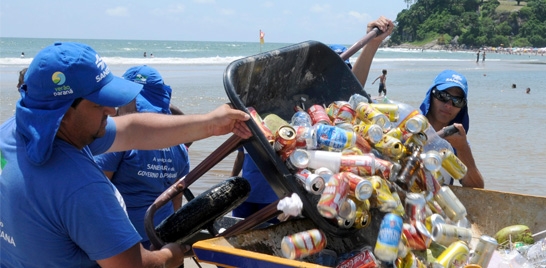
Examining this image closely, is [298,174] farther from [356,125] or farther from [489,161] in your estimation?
[489,161]

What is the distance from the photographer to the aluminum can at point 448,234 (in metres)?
3.25

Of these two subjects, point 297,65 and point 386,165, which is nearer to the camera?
point 386,165

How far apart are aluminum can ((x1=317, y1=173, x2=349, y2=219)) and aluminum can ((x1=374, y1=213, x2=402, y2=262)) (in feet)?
0.74

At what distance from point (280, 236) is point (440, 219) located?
2.77 ft

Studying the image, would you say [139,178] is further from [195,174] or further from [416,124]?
[416,124]

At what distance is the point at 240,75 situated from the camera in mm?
3252

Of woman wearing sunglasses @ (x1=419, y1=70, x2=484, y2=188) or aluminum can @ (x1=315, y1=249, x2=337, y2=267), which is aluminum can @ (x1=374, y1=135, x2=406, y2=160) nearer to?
aluminum can @ (x1=315, y1=249, x2=337, y2=267)

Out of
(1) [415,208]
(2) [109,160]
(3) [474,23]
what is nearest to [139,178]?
(2) [109,160]

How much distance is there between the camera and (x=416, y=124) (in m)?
3.43

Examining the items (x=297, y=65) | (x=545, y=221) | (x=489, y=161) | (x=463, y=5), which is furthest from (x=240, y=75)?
(x=463, y=5)

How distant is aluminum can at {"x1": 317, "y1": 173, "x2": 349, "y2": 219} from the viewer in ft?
9.44

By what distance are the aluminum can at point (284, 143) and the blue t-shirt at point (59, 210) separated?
993 mm

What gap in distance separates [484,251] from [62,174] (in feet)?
6.90

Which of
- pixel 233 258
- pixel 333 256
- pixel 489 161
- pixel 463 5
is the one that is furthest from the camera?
pixel 463 5
